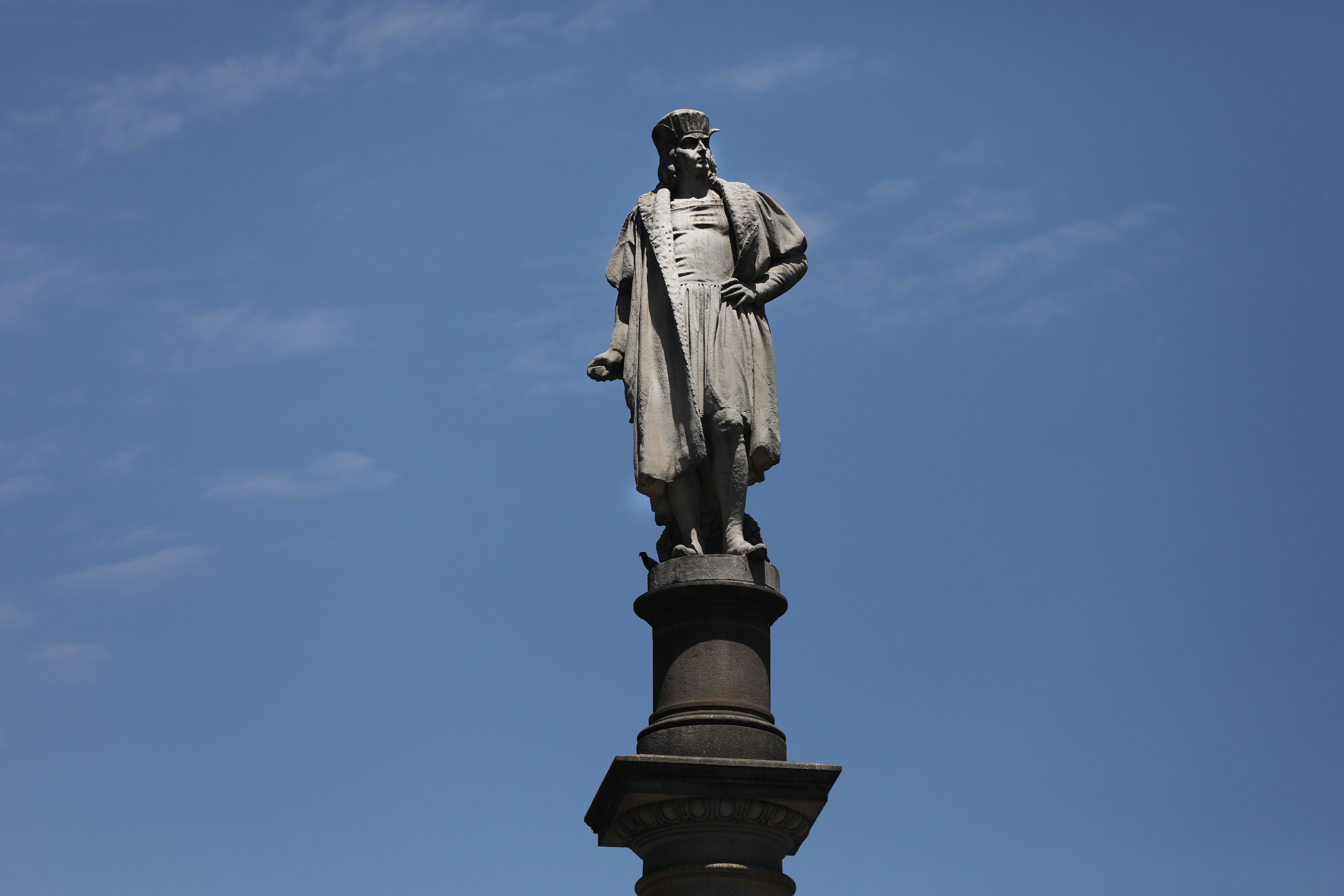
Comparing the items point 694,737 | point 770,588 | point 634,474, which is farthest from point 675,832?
point 634,474

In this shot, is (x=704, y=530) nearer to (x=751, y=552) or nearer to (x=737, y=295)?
(x=751, y=552)

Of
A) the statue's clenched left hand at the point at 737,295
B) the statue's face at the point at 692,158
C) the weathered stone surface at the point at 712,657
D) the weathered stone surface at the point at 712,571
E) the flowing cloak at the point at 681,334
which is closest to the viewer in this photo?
the weathered stone surface at the point at 712,657

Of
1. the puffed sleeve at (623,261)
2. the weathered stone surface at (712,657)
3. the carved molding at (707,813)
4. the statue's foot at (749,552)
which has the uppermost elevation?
the puffed sleeve at (623,261)

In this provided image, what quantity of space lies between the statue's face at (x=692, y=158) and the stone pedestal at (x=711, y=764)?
3.54 meters

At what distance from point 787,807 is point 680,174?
5.56m

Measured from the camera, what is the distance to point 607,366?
13.7 meters

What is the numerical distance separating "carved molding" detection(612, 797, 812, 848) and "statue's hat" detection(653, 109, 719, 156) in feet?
18.8

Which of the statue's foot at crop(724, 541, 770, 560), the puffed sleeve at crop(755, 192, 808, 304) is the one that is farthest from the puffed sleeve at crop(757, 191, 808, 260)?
the statue's foot at crop(724, 541, 770, 560)

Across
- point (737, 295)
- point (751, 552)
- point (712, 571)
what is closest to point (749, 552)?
point (751, 552)

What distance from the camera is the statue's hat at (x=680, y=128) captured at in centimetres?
1427

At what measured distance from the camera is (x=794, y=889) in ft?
39.0

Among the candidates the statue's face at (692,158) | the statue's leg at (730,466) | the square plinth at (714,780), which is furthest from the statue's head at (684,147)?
the square plinth at (714,780)

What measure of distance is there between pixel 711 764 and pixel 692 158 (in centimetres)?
531

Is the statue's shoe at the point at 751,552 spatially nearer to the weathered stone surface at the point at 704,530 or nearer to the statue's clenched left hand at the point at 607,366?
the weathered stone surface at the point at 704,530
